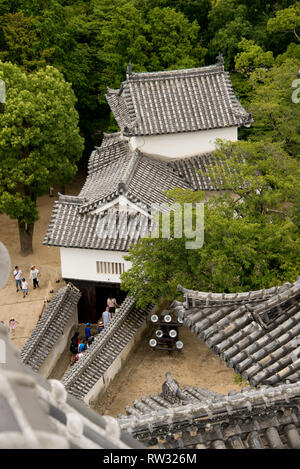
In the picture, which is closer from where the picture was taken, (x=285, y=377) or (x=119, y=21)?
(x=285, y=377)

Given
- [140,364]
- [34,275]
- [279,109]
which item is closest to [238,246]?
[140,364]

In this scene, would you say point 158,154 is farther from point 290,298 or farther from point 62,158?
point 290,298

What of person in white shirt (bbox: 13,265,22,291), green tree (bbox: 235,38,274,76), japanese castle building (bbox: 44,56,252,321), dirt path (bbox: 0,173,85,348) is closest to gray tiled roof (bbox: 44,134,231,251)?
japanese castle building (bbox: 44,56,252,321)

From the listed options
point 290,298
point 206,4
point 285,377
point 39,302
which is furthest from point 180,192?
point 206,4

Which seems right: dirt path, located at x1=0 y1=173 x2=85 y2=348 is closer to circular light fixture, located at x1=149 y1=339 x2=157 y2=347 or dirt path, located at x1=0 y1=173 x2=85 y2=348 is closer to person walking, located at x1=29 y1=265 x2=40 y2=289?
person walking, located at x1=29 y1=265 x2=40 y2=289

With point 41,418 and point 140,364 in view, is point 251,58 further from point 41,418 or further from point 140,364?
point 41,418

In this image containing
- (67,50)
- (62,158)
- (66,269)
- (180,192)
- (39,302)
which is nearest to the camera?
(180,192)

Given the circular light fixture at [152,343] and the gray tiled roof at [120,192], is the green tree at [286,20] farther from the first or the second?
the circular light fixture at [152,343]

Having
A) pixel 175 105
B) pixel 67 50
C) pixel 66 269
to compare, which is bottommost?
pixel 66 269
